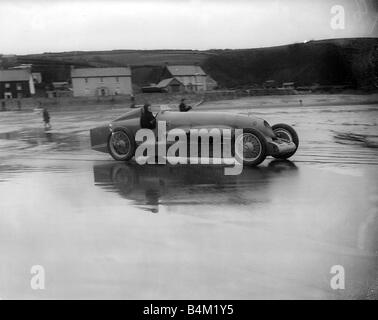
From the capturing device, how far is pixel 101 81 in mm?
4992

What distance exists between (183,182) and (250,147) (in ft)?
4.76

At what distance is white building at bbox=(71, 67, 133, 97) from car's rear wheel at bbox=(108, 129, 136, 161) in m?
1.56

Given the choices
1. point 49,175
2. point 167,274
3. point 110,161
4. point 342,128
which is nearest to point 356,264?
point 167,274

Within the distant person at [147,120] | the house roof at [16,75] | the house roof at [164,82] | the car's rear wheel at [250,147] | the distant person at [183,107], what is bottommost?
the car's rear wheel at [250,147]

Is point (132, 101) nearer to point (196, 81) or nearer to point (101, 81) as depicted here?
point (101, 81)

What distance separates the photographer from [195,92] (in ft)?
17.7

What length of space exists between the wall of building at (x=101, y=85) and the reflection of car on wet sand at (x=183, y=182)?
116 cm

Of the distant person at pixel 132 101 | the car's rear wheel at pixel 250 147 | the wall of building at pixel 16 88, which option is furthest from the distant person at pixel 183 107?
the wall of building at pixel 16 88

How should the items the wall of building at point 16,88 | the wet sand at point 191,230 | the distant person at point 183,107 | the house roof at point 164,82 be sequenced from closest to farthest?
the wet sand at point 191,230
the wall of building at point 16,88
the house roof at point 164,82
the distant person at point 183,107

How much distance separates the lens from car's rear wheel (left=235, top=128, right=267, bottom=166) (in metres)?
6.23

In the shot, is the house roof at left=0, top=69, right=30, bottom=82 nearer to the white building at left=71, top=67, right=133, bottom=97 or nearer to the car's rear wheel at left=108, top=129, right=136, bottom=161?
the white building at left=71, top=67, right=133, bottom=97

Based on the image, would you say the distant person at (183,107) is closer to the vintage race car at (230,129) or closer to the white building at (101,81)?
the vintage race car at (230,129)

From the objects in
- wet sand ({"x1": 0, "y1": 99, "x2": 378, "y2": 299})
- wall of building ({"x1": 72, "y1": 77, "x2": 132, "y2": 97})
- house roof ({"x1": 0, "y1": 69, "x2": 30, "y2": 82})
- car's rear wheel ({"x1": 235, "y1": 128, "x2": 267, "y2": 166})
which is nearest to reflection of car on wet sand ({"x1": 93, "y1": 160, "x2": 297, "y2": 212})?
wet sand ({"x1": 0, "y1": 99, "x2": 378, "y2": 299})

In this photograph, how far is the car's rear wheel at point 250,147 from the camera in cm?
623
